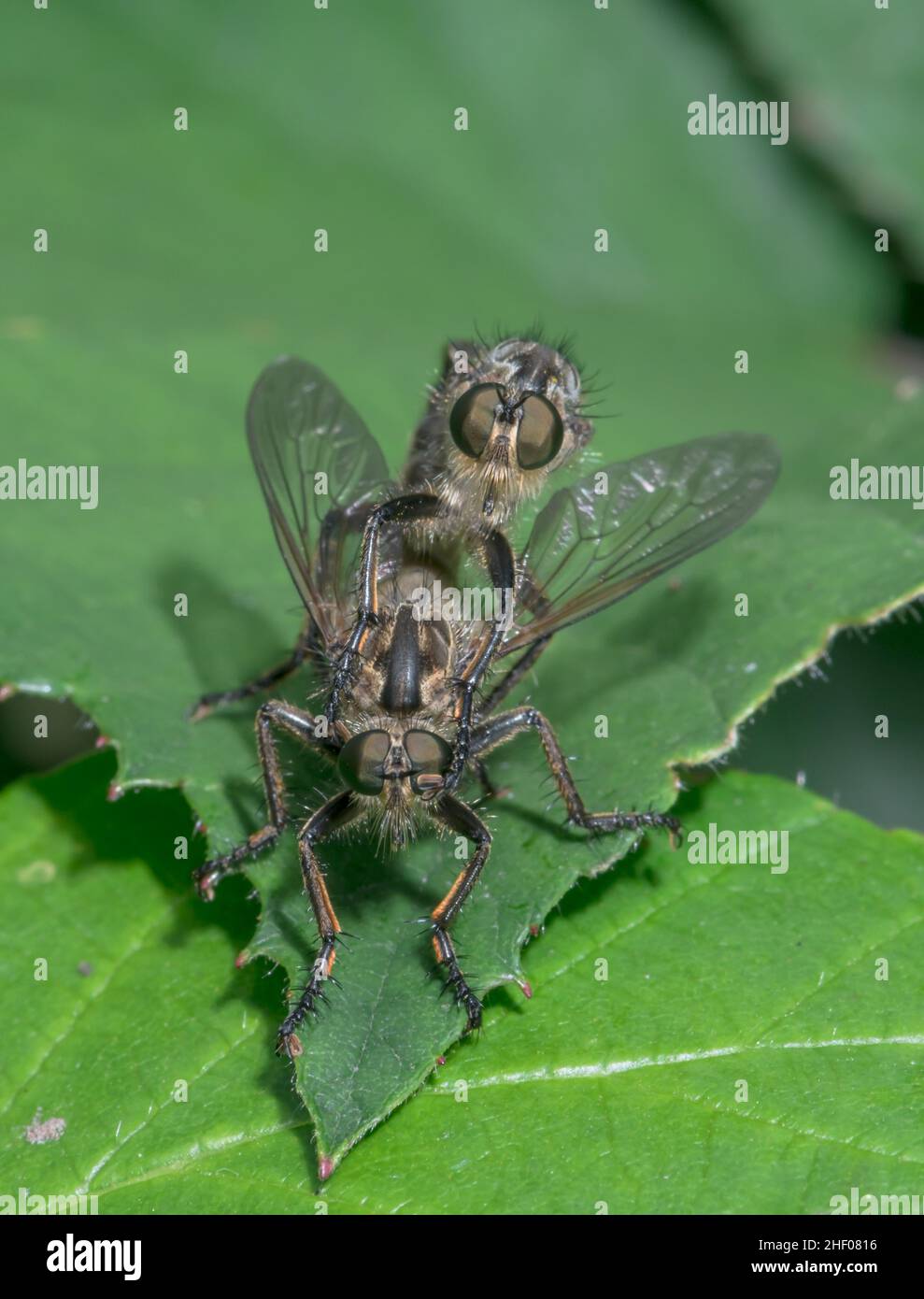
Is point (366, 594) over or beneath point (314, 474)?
beneath

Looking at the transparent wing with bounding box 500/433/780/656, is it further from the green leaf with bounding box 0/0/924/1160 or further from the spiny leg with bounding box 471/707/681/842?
the green leaf with bounding box 0/0/924/1160

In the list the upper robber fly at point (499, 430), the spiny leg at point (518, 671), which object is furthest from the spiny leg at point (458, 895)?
the upper robber fly at point (499, 430)

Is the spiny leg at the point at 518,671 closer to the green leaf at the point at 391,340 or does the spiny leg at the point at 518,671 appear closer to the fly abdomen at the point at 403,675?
the green leaf at the point at 391,340

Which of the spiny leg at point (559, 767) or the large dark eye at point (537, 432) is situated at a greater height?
the large dark eye at point (537, 432)

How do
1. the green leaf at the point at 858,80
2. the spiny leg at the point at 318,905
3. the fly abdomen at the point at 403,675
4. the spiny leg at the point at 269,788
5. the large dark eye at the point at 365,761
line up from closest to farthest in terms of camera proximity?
the spiny leg at the point at 318,905 → the large dark eye at the point at 365,761 → the fly abdomen at the point at 403,675 → the spiny leg at the point at 269,788 → the green leaf at the point at 858,80

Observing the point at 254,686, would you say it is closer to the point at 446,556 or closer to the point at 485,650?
the point at 446,556

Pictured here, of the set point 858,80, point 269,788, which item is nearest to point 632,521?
point 269,788

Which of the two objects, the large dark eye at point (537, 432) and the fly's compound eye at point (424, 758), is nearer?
the fly's compound eye at point (424, 758)
